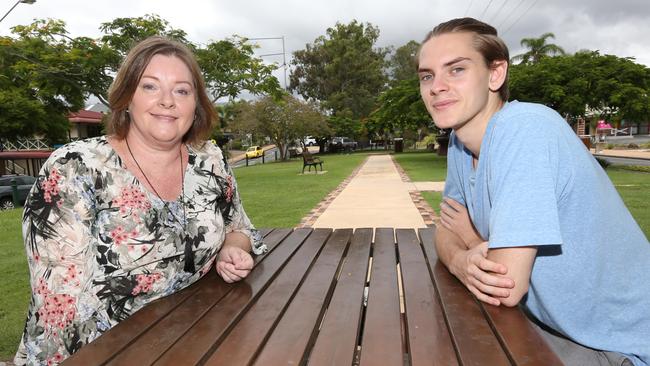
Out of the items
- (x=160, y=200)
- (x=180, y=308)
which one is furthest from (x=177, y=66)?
(x=180, y=308)

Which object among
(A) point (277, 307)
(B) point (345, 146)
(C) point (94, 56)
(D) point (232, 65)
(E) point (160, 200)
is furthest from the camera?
(B) point (345, 146)

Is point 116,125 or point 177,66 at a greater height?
point 177,66

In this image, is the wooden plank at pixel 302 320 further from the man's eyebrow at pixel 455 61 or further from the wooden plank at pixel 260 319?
the man's eyebrow at pixel 455 61

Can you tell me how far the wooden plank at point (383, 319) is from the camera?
120 centimetres

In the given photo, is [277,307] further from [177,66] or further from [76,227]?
[177,66]

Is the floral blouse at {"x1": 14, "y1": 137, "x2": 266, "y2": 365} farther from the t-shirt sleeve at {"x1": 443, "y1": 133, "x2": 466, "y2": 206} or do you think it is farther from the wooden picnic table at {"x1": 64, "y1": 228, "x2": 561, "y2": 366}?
the t-shirt sleeve at {"x1": 443, "y1": 133, "x2": 466, "y2": 206}

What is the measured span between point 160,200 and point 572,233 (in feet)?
5.07

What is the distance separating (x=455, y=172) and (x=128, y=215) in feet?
4.75

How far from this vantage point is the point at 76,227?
1611 millimetres

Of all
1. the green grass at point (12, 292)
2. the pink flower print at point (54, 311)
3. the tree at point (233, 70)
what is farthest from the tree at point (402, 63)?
the pink flower print at point (54, 311)

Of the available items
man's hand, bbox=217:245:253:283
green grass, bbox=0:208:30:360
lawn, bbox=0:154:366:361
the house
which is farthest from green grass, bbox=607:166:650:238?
the house

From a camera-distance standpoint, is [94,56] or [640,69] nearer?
[94,56]

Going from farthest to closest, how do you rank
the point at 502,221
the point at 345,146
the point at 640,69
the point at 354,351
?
the point at 345,146
the point at 640,69
the point at 502,221
the point at 354,351

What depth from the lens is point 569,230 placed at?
1.42m
